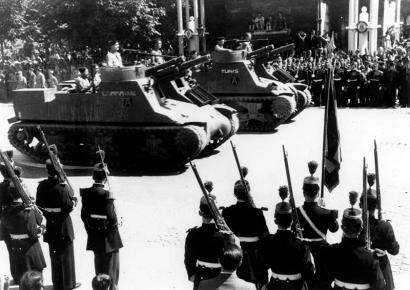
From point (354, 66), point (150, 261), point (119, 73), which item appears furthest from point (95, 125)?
point (354, 66)

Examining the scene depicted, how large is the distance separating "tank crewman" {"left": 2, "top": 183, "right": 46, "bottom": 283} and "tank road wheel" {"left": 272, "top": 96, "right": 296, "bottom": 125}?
36.2 ft

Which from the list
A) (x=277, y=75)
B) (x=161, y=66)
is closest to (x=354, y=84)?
(x=277, y=75)

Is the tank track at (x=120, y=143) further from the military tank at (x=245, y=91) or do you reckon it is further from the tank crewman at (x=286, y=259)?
the tank crewman at (x=286, y=259)

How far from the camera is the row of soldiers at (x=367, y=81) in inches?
839

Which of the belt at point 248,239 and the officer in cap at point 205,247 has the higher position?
the officer in cap at point 205,247

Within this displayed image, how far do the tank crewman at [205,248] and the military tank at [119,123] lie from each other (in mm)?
6865

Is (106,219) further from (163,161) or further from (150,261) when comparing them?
(163,161)

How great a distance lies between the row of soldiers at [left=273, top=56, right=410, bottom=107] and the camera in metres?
Answer: 21.3

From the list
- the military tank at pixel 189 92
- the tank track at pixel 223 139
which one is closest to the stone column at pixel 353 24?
the military tank at pixel 189 92

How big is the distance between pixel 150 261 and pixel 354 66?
16.1 metres

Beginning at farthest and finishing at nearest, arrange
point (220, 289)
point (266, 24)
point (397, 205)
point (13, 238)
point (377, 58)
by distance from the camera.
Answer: point (266, 24)
point (377, 58)
point (397, 205)
point (13, 238)
point (220, 289)

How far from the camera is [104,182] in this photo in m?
6.82

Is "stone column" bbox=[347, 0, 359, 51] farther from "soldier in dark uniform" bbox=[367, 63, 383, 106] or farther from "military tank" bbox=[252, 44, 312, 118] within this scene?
"military tank" bbox=[252, 44, 312, 118]

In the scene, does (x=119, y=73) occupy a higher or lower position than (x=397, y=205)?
higher
